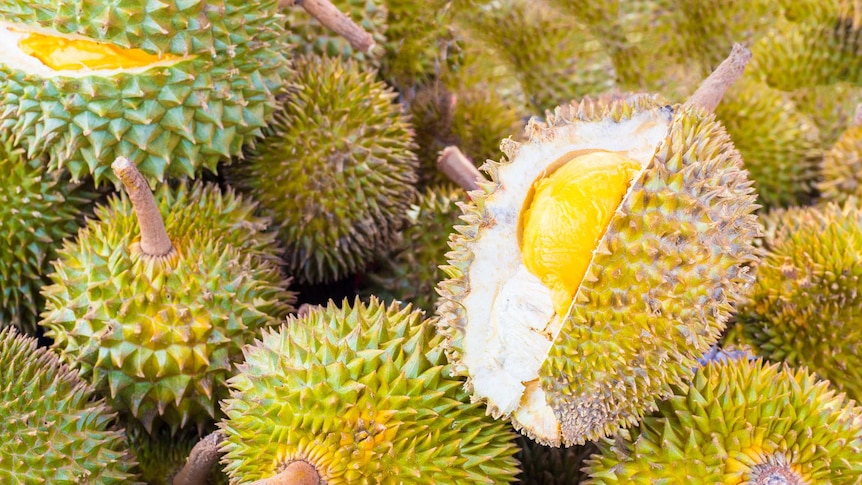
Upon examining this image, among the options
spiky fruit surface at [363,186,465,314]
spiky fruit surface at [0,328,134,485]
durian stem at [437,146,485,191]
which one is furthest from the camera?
spiky fruit surface at [363,186,465,314]

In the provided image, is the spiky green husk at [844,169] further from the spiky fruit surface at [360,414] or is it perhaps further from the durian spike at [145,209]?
the durian spike at [145,209]

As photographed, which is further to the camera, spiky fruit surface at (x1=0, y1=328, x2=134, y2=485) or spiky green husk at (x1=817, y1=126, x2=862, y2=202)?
spiky green husk at (x1=817, y1=126, x2=862, y2=202)

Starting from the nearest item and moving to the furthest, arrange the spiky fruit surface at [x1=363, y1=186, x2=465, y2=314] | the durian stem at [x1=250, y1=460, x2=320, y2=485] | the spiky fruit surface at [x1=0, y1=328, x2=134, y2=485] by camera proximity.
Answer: the durian stem at [x1=250, y1=460, x2=320, y2=485], the spiky fruit surface at [x1=0, y1=328, x2=134, y2=485], the spiky fruit surface at [x1=363, y1=186, x2=465, y2=314]

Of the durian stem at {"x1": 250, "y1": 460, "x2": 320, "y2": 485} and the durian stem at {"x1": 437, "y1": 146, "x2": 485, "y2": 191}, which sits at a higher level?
the durian stem at {"x1": 437, "y1": 146, "x2": 485, "y2": 191}

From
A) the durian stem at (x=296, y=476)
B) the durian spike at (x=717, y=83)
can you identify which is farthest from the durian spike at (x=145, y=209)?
the durian spike at (x=717, y=83)

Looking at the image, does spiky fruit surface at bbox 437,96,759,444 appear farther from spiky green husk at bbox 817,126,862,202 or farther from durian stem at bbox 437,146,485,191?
spiky green husk at bbox 817,126,862,202

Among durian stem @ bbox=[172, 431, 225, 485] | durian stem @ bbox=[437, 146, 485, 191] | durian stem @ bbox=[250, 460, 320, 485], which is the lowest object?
durian stem @ bbox=[172, 431, 225, 485]

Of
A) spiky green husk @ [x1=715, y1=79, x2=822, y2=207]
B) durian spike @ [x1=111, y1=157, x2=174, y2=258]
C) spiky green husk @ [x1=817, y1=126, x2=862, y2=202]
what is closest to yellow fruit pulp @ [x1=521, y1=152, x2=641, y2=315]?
durian spike @ [x1=111, y1=157, x2=174, y2=258]
